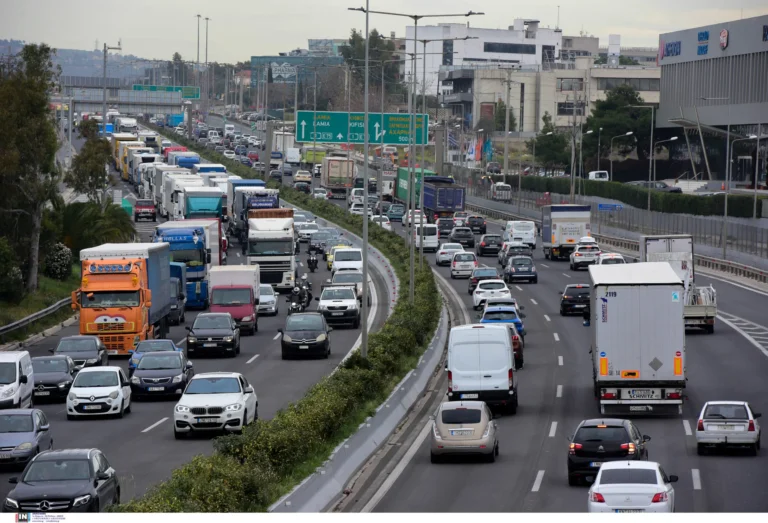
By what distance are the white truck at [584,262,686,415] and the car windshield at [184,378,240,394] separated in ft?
29.0

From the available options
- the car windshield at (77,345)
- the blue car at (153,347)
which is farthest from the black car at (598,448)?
the car windshield at (77,345)

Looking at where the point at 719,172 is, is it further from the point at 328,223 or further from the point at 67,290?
the point at 67,290

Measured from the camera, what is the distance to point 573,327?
50469 mm

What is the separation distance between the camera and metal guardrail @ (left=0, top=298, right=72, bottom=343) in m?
46.2

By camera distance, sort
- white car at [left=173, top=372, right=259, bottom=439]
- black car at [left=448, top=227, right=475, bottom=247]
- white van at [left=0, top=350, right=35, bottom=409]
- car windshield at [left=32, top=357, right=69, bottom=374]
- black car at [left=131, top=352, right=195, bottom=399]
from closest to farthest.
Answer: white car at [left=173, top=372, right=259, bottom=439]
white van at [left=0, top=350, right=35, bottom=409]
black car at [left=131, top=352, right=195, bottom=399]
car windshield at [left=32, top=357, right=69, bottom=374]
black car at [left=448, top=227, right=475, bottom=247]

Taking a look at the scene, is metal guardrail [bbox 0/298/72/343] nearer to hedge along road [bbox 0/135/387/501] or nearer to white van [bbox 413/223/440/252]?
hedge along road [bbox 0/135/387/501]

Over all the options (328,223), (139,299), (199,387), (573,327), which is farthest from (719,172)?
(199,387)

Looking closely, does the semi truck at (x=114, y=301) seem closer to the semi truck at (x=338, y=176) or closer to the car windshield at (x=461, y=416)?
the car windshield at (x=461, y=416)

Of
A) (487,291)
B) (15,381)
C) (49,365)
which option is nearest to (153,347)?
(49,365)

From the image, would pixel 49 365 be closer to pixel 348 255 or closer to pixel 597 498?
pixel 597 498

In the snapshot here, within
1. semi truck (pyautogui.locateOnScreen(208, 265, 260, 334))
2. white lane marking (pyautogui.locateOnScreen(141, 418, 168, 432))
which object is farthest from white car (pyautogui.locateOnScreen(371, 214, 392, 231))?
white lane marking (pyautogui.locateOnScreen(141, 418, 168, 432))

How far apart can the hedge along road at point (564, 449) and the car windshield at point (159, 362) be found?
824 centimetres

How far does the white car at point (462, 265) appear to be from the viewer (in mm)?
68938

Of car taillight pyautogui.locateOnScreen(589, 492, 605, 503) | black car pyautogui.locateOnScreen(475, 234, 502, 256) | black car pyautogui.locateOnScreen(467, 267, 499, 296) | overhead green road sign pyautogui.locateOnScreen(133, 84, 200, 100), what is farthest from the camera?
overhead green road sign pyautogui.locateOnScreen(133, 84, 200, 100)
